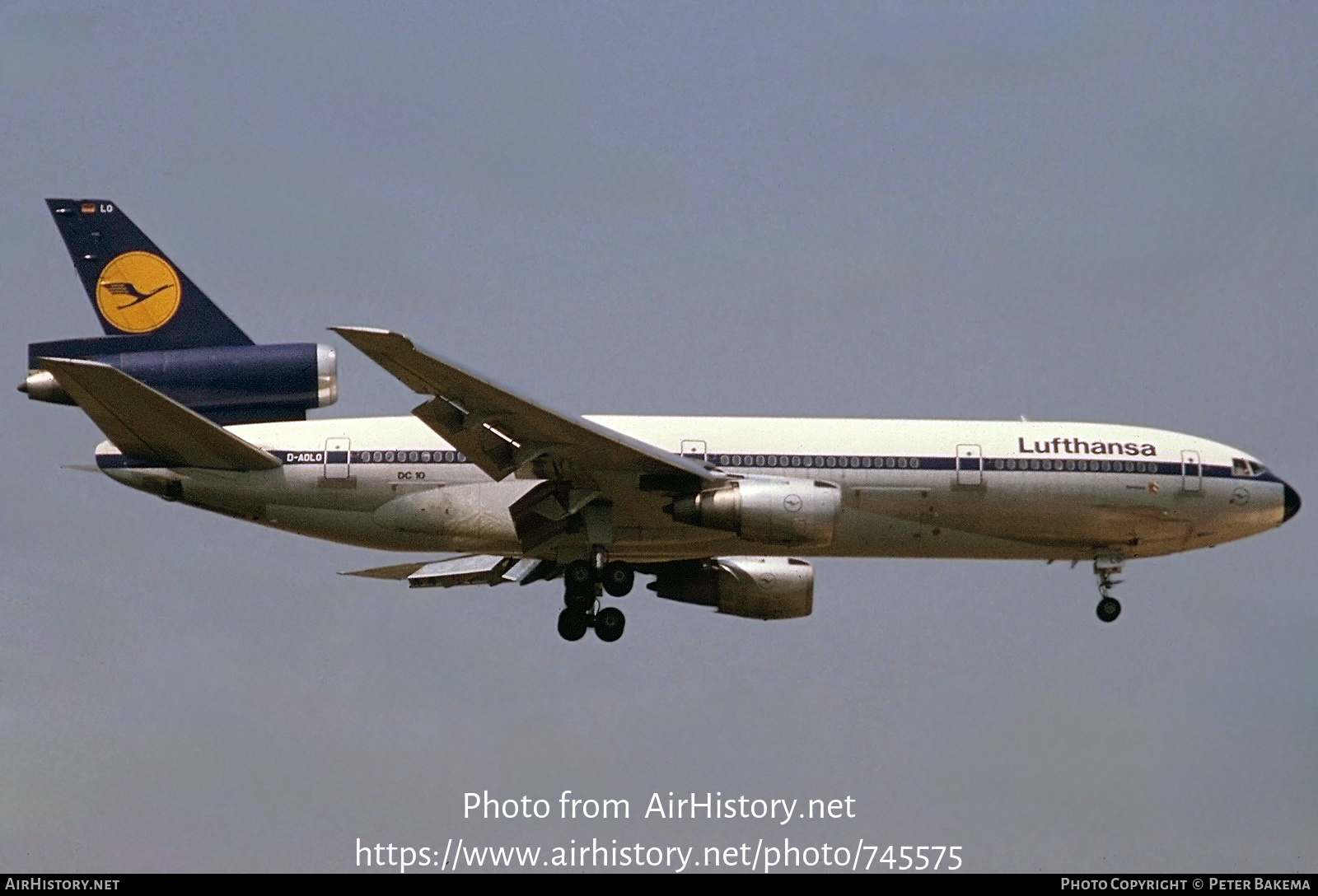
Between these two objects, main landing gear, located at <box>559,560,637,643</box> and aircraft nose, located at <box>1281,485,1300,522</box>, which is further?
aircraft nose, located at <box>1281,485,1300,522</box>

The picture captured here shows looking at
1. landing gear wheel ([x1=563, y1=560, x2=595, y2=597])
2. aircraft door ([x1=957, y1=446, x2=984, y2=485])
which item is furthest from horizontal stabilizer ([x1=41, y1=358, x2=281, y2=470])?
aircraft door ([x1=957, y1=446, x2=984, y2=485])

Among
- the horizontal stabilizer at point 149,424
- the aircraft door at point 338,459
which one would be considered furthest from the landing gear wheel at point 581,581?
the horizontal stabilizer at point 149,424

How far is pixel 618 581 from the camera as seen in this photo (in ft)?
120

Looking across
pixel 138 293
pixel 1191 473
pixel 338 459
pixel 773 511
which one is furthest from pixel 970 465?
pixel 138 293

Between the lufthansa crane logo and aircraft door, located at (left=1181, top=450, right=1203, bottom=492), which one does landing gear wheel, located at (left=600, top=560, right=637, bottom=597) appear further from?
aircraft door, located at (left=1181, top=450, right=1203, bottom=492)

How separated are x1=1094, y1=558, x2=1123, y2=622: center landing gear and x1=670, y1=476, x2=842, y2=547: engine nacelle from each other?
714cm

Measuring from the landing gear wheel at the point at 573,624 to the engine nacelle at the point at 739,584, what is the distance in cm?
389

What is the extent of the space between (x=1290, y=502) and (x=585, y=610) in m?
14.3

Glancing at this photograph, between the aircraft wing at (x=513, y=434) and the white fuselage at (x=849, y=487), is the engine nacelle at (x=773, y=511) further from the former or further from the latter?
the white fuselage at (x=849, y=487)

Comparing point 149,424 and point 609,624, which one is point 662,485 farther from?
point 149,424

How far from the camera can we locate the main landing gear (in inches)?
1420

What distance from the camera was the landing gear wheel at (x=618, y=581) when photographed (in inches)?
1444
